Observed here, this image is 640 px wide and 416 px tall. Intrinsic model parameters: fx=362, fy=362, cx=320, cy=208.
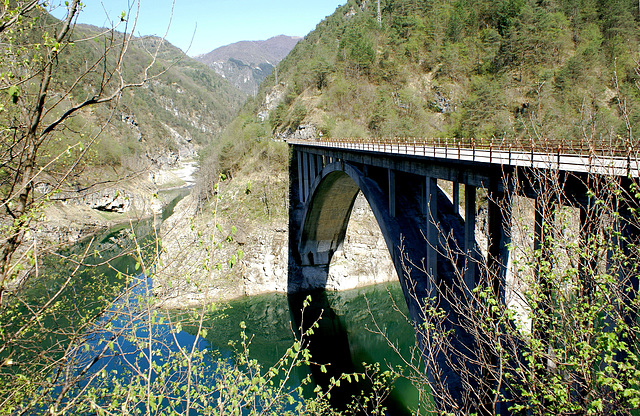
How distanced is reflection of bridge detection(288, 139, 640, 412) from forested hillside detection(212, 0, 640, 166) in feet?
44.4

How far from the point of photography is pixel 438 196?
13.3m

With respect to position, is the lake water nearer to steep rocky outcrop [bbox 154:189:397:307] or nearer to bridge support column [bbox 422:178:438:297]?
steep rocky outcrop [bbox 154:189:397:307]

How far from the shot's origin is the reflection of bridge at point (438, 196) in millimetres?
6672

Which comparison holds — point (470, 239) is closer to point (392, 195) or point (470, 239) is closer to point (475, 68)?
point (392, 195)

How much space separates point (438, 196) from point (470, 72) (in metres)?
38.6

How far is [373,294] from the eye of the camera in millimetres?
29000

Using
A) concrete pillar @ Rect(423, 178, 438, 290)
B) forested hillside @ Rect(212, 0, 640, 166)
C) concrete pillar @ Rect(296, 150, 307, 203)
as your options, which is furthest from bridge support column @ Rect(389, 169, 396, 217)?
forested hillside @ Rect(212, 0, 640, 166)

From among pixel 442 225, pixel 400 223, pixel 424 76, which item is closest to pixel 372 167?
pixel 400 223

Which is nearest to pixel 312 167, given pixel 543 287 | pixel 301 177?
pixel 301 177

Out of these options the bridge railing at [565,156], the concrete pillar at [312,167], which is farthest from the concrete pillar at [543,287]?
the concrete pillar at [312,167]

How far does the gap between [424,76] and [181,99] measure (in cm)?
15945

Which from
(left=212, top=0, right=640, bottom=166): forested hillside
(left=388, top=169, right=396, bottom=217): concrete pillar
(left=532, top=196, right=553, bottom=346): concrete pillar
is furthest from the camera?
(left=212, top=0, right=640, bottom=166): forested hillside

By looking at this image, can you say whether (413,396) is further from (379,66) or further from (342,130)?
(379,66)

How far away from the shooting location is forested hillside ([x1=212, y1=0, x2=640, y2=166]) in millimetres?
35000
